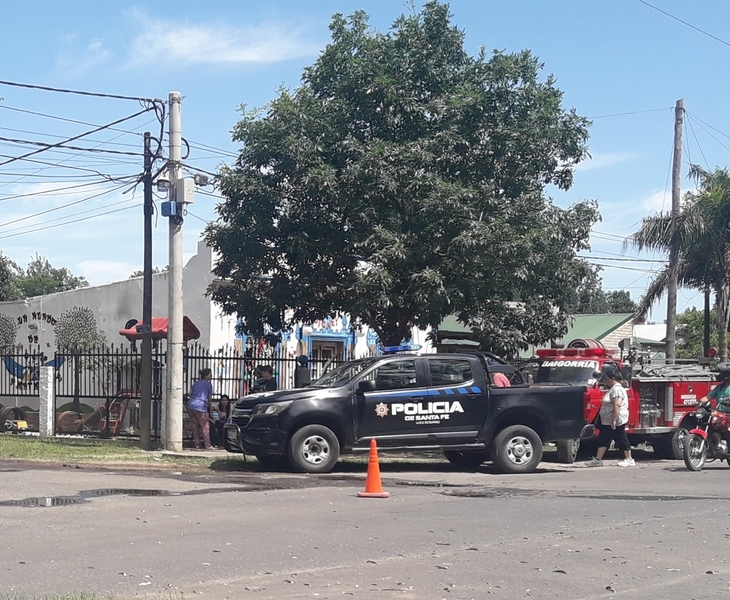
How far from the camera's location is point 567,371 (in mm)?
18828

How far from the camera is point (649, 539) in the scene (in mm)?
9070

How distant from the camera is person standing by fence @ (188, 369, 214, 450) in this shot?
19.2 m

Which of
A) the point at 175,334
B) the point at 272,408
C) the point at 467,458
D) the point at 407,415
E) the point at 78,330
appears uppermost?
the point at 78,330

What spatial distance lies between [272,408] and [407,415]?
2.18 metres

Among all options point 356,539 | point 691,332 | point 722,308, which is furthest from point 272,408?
point 691,332

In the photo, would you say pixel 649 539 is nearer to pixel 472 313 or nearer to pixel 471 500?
pixel 471 500

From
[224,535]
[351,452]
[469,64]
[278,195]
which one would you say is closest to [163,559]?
[224,535]

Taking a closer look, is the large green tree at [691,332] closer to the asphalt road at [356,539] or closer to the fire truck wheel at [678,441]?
the fire truck wheel at [678,441]

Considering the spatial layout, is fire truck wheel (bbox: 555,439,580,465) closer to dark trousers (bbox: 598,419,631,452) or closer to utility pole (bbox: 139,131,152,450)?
dark trousers (bbox: 598,419,631,452)

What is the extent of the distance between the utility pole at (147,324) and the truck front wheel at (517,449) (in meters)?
7.21

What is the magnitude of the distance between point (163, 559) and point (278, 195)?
11574 mm

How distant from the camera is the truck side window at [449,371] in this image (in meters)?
15.8

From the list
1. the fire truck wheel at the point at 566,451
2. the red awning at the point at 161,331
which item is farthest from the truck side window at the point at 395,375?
the red awning at the point at 161,331

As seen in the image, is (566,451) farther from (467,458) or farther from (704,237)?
(704,237)
